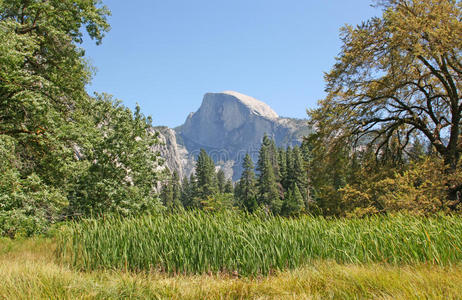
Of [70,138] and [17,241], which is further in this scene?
[70,138]

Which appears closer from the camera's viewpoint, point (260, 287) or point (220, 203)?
point (260, 287)

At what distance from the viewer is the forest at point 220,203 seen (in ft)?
21.3

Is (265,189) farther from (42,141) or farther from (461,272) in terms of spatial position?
(461,272)

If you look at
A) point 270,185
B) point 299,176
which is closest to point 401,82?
point 270,185

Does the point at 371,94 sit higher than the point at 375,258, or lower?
higher

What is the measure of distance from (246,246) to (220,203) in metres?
7.05

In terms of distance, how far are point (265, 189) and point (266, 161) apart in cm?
622

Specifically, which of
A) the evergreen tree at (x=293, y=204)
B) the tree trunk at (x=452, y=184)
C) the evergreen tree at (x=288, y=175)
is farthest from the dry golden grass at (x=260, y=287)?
the evergreen tree at (x=288, y=175)

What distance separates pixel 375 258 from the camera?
614 centimetres

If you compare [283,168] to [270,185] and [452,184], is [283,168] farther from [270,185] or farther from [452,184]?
[452,184]

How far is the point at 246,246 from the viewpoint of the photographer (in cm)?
641

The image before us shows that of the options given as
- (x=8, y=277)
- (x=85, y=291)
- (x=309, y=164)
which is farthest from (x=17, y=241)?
(x=309, y=164)

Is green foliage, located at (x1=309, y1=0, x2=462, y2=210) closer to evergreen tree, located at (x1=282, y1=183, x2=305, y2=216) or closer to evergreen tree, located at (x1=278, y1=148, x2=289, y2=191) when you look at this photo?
evergreen tree, located at (x1=282, y1=183, x2=305, y2=216)

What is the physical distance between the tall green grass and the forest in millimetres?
36
